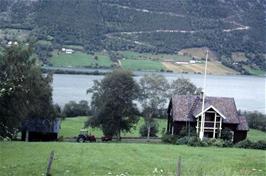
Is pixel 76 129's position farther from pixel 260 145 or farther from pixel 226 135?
pixel 260 145

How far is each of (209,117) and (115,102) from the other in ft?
39.6

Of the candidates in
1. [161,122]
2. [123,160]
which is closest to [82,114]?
[161,122]

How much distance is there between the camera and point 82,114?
349 ft

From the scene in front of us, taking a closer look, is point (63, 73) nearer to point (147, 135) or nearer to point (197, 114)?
point (147, 135)

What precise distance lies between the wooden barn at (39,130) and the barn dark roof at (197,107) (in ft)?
43.9

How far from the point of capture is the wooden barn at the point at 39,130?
60250 mm

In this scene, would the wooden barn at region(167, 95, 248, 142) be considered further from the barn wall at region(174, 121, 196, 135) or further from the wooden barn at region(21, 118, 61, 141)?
the wooden barn at region(21, 118, 61, 141)

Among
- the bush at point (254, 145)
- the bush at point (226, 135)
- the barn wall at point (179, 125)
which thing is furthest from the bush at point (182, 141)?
the bush at point (226, 135)

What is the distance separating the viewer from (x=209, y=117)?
199ft

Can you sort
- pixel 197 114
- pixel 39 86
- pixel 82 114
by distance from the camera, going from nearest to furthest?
pixel 39 86 < pixel 197 114 < pixel 82 114

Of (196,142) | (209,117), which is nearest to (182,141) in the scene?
(196,142)

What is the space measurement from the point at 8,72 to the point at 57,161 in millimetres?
17215

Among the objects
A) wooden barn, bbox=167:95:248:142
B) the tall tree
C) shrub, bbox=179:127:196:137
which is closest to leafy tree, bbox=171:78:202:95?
the tall tree

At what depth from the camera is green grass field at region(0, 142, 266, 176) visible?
26.9 m
